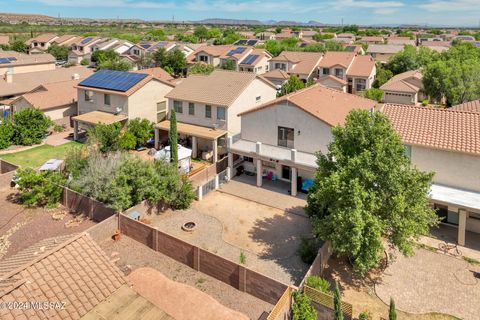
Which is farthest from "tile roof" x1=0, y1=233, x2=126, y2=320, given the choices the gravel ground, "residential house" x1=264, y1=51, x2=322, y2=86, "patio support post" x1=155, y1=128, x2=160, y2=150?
"residential house" x1=264, y1=51, x2=322, y2=86

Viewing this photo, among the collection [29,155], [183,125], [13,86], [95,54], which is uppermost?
[95,54]

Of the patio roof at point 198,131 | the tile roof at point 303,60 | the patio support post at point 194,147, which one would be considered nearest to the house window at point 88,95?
the patio roof at point 198,131

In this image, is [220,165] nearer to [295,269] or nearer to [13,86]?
[295,269]

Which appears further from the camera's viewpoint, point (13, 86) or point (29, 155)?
point (13, 86)

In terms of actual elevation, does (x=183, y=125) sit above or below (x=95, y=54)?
below

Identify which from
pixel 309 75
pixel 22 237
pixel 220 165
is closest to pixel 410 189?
pixel 220 165

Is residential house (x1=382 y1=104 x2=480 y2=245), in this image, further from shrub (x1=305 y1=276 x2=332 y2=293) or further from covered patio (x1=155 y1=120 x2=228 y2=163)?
covered patio (x1=155 y1=120 x2=228 y2=163)

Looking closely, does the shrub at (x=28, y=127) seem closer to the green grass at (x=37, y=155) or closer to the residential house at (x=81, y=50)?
the green grass at (x=37, y=155)

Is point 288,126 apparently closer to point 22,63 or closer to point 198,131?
point 198,131
